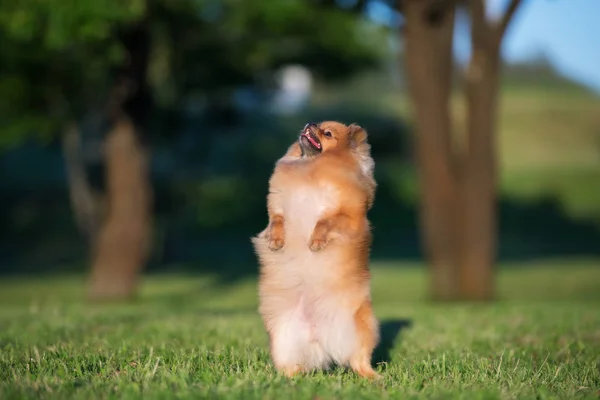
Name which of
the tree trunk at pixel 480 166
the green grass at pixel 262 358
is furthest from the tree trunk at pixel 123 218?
the tree trunk at pixel 480 166

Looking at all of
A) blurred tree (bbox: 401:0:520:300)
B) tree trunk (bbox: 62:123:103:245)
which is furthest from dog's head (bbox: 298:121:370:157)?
tree trunk (bbox: 62:123:103:245)

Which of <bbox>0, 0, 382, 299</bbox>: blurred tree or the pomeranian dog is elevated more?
<bbox>0, 0, 382, 299</bbox>: blurred tree

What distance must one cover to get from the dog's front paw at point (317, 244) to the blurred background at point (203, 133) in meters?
9.28

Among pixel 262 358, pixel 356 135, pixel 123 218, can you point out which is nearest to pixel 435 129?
pixel 123 218

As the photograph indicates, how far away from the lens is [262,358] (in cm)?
693

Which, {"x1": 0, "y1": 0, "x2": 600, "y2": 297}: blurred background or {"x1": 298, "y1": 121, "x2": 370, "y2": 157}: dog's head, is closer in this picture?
{"x1": 298, "y1": 121, "x2": 370, "y2": 157}: dog's head

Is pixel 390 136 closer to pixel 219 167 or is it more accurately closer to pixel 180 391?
pixel 219 167

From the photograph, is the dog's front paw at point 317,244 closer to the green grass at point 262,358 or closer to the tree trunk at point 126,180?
the green grass at point 262,358

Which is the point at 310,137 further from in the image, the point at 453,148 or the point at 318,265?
the point at 453,148

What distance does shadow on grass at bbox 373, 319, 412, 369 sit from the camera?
291 inches

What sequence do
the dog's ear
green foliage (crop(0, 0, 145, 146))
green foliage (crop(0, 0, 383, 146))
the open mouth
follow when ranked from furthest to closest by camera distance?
green foliage (crop(0, 0, 383, 146)) → green foliage (crop(0, 0, 145, 146)) → the dog's ear → the open mouth

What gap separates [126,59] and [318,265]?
12.7 meters

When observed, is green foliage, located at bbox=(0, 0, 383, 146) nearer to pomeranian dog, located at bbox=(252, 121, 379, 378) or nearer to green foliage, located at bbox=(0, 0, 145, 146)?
green foliage, located at bbox=(0, 0, 145, 146)

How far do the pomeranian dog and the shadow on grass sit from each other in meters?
0.95
